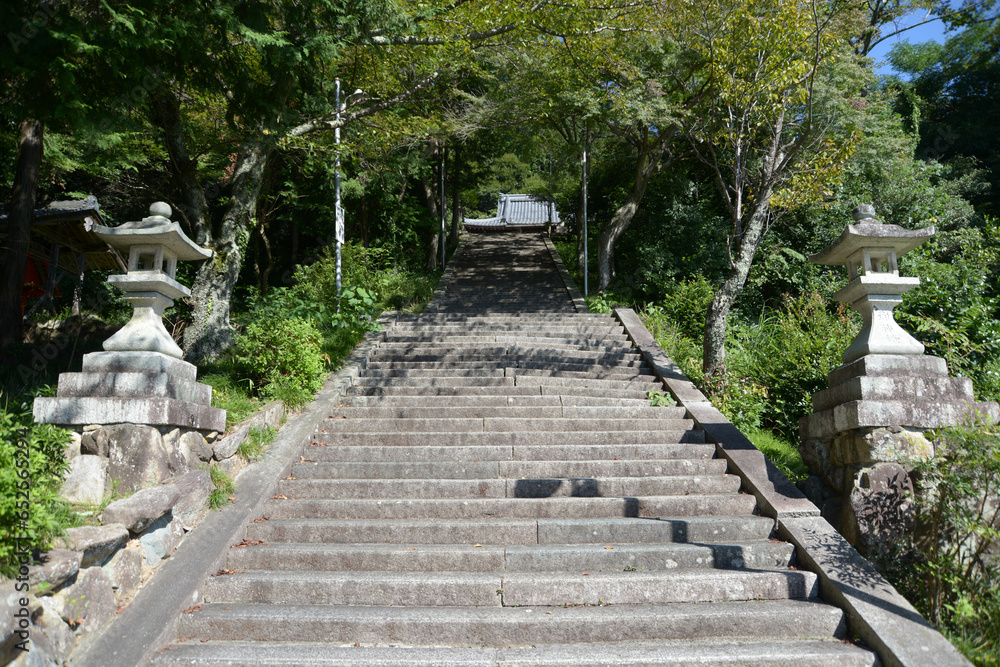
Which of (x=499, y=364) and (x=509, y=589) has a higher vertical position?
(x=499, y=364)

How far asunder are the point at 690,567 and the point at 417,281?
10.2m

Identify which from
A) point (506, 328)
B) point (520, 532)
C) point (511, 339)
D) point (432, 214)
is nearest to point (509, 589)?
point (520, 532)

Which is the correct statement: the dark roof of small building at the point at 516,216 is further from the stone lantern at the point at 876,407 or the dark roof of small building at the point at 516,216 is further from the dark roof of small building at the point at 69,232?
the stone lantern at the point at 876,407

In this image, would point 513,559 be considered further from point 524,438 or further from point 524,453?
point 524,438

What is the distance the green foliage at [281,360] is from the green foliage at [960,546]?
5.45m

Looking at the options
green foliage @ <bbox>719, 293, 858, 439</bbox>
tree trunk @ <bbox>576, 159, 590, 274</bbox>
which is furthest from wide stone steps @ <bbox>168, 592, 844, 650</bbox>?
tree trunk @ <bbox>576, 159, 590, 274</bbox>

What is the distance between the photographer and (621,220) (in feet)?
42.5

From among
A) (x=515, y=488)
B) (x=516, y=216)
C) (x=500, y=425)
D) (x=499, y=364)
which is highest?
(x=516, y=216)

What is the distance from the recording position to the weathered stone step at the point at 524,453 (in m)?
5.54

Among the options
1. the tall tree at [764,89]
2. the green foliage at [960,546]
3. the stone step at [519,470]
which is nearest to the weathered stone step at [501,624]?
the green foliage at [960,546]

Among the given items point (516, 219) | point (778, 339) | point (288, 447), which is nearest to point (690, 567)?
point (288, 447)

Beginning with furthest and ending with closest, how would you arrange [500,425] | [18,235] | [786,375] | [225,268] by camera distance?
1. [18,235]
2. [225,268]
3. [786,375]
4. [500,425]

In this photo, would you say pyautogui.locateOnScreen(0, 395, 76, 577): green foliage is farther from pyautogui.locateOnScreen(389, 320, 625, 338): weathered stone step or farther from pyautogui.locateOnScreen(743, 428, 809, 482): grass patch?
pyautogui.locateOnScreen(743, 428, 809, 482): grass patch

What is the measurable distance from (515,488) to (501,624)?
1512 mm
